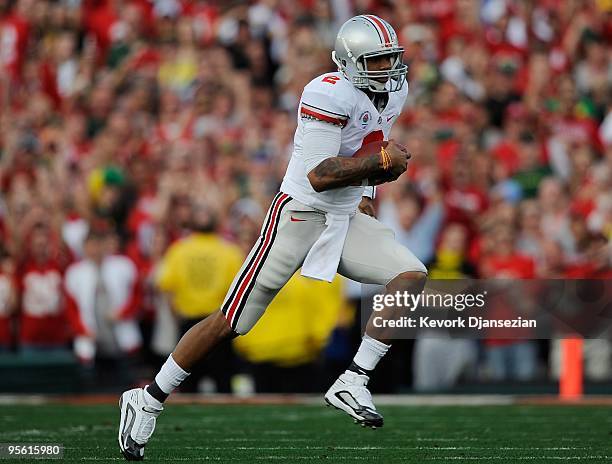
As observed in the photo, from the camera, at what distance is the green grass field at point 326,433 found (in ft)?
21.4

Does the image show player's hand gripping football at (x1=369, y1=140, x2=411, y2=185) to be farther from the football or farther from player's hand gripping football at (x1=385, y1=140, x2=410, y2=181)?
the football

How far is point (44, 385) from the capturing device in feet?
35.3

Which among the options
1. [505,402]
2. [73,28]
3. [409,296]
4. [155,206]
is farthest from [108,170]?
[409,296]

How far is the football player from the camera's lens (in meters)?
6.28

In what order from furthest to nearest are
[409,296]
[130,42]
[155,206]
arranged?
[130,42], [155,206], [409,296]

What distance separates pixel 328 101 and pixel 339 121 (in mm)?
99

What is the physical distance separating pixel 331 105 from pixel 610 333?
4553 millimetres

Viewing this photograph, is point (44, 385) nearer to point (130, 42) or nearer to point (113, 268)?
point (113, 268)

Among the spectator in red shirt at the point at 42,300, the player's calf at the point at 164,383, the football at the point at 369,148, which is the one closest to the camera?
the player's calf at the point at 164,383

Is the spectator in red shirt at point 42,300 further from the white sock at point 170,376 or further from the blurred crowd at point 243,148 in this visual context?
the white sock at point 170,376

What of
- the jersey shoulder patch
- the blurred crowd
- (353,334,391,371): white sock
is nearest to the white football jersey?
the jersey shoulder patch

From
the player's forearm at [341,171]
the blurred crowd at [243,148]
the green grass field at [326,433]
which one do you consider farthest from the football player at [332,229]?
the blurred crowd at [243,148]

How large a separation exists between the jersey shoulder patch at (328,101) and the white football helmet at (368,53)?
105mm

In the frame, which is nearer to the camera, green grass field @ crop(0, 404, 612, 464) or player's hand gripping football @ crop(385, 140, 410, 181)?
player's hand gripping football @ crop(385, 140, 410, 181)
